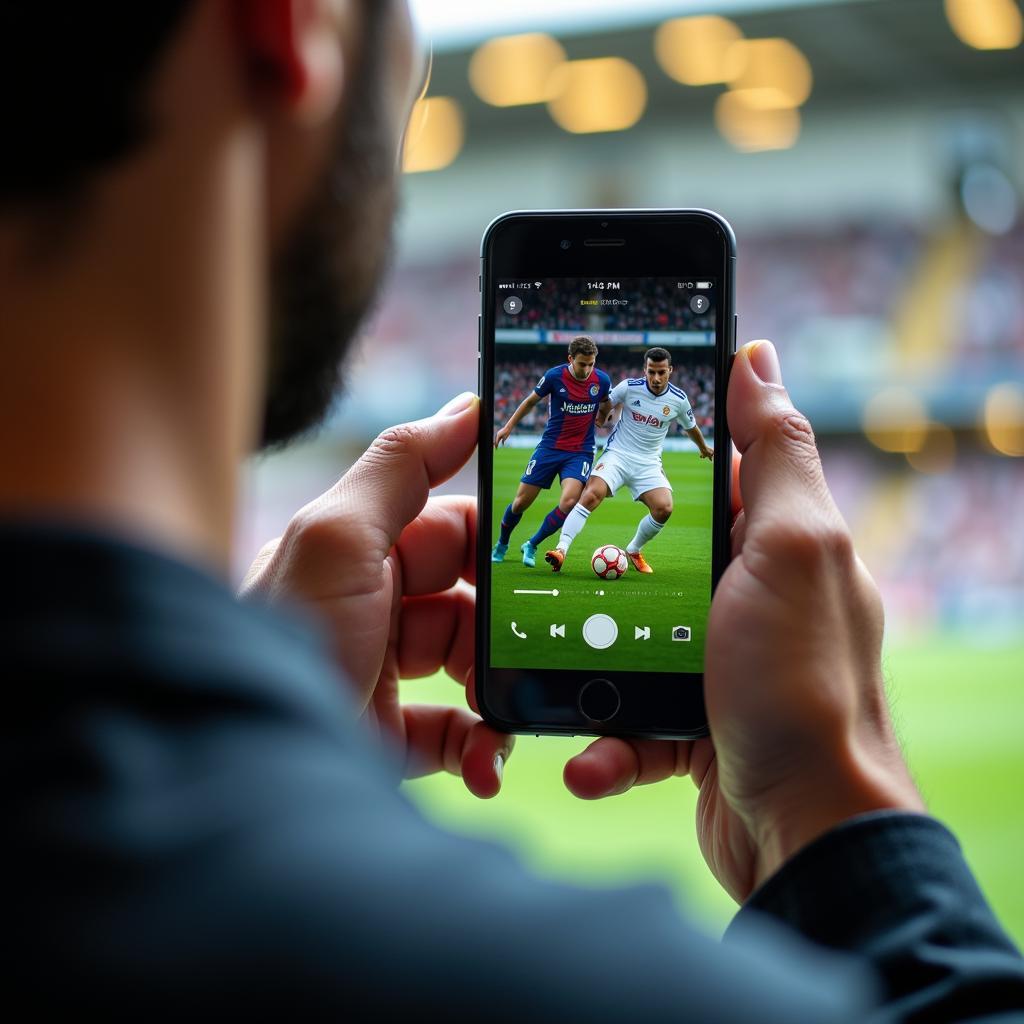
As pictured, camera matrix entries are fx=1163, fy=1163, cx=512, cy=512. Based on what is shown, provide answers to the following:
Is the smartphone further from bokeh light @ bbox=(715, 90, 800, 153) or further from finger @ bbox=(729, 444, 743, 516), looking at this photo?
bokeh light @ bbox=(715, 90, 800, 153)

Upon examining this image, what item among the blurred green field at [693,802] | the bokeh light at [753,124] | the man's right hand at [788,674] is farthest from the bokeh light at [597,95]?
the man's right hand at [788,674]

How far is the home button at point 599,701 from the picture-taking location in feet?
3.26

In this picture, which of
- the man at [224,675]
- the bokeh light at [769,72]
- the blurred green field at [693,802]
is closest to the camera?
the man at [224,675]

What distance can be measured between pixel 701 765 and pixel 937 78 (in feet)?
40.2

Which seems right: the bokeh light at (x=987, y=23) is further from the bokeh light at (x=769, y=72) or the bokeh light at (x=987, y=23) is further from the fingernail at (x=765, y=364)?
the fingernail at (x=765, y=364)

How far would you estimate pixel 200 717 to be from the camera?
0.96 feet

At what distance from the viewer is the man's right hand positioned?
0.67 meters

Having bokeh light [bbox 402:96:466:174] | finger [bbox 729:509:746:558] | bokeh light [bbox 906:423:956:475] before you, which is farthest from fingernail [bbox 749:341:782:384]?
bokeh light [bbox 906:423:956:475]

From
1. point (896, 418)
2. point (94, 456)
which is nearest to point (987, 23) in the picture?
point (896, 418)

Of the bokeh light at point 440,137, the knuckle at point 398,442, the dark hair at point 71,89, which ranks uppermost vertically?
the dark hair at point 71,89

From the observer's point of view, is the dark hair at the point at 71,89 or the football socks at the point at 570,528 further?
the football socks at the point at 570,528

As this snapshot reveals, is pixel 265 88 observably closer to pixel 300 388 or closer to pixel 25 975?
pixel 300 388

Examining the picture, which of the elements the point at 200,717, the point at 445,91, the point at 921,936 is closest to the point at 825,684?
the point at 921,936

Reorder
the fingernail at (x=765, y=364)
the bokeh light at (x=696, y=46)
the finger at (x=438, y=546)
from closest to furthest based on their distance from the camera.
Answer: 1. the fingernail at (x=765, y=364)
2. the finger at (x=438, y=546)
3. the bokeh light at (x=696, y=46)
